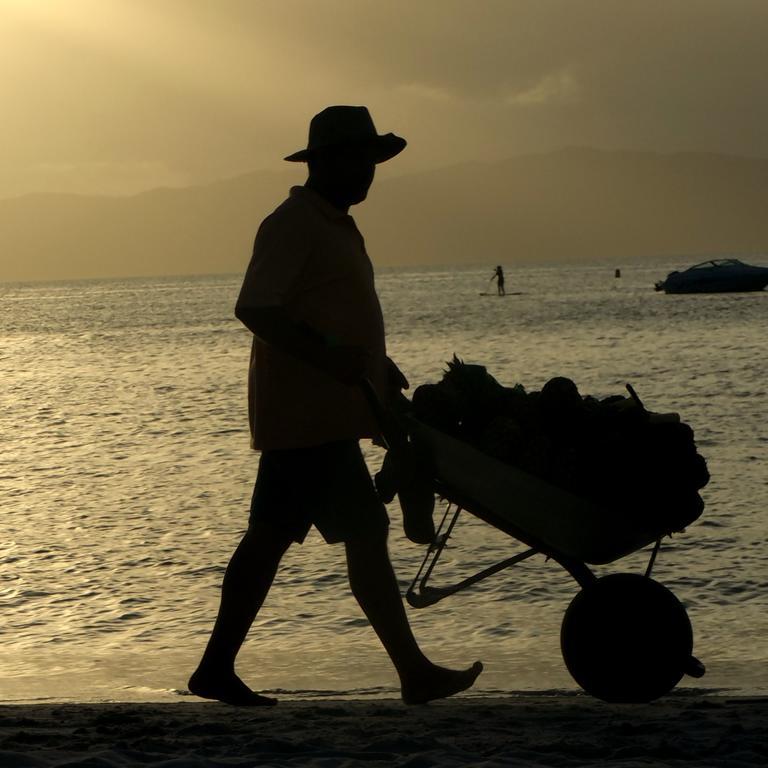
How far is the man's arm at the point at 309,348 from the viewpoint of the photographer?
4320 mm

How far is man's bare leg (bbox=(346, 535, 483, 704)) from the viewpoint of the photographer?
15.1 feet

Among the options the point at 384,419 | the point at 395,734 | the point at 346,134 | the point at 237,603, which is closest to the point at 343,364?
the point at 384,419

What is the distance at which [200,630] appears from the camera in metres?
6.75

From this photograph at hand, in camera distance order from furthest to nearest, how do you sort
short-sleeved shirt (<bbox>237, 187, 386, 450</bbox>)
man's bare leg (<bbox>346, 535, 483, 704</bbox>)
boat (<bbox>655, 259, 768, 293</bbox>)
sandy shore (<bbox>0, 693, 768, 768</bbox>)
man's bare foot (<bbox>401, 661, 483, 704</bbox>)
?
1. boat (<bbox>655, 259, 768, 293</bbox>)
2. man's bare foot (<bbox>401, 661, 483, 704</bbox>)
3. man's bare leg (<bbox>346, 535, 483, 704</bbox>)
4. short-sleeved shirt (<bbox>237, 187, 386, 450</bbox>)
5. sandy shore (<bbox>0, 693, 768, 768</bbox>)

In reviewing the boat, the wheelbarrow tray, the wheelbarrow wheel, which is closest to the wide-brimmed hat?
the wheelbarrow tray

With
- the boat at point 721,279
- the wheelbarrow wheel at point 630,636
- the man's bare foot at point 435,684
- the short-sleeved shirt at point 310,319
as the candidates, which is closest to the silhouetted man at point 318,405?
the short-sleeved shirt at point 310,319

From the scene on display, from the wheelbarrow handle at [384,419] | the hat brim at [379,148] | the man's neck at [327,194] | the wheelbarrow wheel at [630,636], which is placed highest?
the hat brim at [379,148]

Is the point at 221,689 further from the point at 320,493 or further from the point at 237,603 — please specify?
the point at 320,493

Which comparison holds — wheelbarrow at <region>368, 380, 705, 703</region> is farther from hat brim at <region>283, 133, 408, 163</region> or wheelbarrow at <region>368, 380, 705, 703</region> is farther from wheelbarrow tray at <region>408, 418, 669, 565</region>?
hat brim at <region>283, 133, 408, 163</region>

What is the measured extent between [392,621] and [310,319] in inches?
40.4

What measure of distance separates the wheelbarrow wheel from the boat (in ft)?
Answer: 201

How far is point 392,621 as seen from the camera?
183 inches

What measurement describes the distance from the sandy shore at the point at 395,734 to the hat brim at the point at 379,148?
5.88 feet

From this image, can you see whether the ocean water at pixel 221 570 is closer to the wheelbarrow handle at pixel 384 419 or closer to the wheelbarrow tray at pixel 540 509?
the wheelbarrow tray at pixel 540 509
